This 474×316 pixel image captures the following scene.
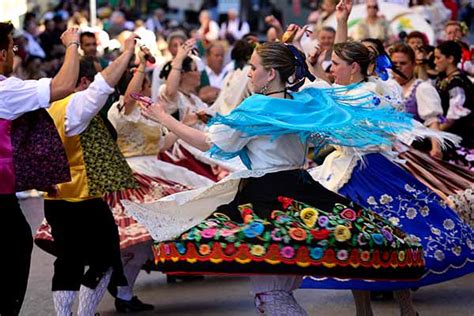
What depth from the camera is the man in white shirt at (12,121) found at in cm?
574

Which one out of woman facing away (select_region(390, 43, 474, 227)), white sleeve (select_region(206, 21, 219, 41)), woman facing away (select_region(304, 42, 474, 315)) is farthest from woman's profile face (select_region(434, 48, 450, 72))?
white sleeve (select_region(206, 21, 219, 41))

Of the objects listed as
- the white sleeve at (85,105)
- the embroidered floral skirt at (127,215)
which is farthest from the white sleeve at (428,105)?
the white sleeve at (85,105)

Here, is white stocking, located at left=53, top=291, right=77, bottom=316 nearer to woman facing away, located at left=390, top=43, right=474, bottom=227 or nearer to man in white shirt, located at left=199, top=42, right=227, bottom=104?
woman facing away, located at left=390, top=43, right=474, bottom=227

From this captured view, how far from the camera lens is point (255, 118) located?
18.5 ft

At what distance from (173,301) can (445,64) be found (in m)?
3.31

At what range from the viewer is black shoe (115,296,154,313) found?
7969 millimetres

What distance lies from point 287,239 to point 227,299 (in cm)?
290

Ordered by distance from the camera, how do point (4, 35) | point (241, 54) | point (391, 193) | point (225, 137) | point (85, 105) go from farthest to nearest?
point (241, 54), point (391, 193), point (85, 105), point (4, 35), point (225, 137)

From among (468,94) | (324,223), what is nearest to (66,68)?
(324,223)

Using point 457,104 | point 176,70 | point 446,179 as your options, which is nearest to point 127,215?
point 176,70

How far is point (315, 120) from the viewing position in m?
5.74

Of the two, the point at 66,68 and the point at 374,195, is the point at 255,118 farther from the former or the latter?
the point at 374,195

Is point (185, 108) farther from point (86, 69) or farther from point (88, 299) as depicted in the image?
point (88, 299)

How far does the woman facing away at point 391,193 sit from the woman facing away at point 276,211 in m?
1.22
